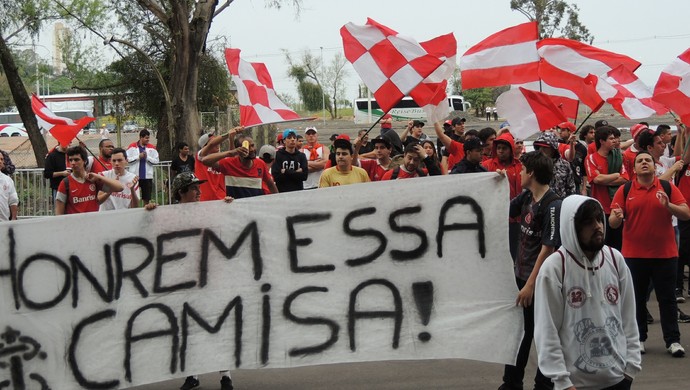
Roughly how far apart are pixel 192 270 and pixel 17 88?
63.0 ft

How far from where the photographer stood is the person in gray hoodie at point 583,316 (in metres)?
4.02

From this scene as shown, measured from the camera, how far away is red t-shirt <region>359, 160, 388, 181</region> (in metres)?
8.84

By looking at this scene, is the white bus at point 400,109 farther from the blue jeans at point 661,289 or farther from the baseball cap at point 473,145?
the blue jeans at point 661,289

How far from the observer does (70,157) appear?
7.60 metres

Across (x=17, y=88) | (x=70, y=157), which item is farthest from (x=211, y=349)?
(x=17, y=88)

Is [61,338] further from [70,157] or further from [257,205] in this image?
[70,157]

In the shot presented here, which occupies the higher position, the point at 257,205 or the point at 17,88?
the point at 17,88

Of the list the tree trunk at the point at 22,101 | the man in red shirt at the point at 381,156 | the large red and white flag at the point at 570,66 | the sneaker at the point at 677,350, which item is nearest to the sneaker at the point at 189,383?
the man in red shirt at the point at 381,156

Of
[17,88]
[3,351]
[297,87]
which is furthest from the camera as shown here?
[297,87]

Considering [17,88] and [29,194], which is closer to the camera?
[29,194]

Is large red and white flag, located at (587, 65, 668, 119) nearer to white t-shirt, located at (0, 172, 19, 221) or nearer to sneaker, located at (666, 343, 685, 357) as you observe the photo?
sneaker, located at (666, 343, 685, 357)

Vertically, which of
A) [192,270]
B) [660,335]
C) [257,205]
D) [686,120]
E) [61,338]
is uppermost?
[686,120]

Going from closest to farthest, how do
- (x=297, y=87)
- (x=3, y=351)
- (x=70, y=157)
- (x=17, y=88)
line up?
(x=3, y=351) → (x=70, y=157) → (x=17, y=88) → (x=297, y=87)

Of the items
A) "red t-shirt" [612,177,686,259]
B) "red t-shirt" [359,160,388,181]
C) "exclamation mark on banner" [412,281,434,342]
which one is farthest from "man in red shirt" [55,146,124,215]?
"red t-shirt" [612,177,686,259]
